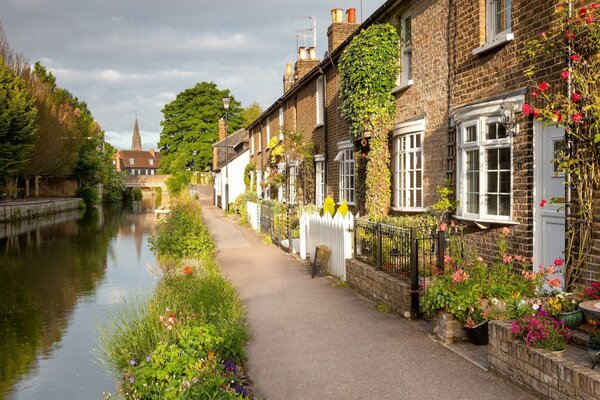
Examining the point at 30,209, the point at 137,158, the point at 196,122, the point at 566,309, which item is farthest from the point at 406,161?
the point at 137,158

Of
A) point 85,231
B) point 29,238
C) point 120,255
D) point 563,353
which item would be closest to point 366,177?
point 563,353

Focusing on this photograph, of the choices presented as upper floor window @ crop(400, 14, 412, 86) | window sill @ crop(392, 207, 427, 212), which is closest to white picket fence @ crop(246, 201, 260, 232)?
window sill @ crop(392, 207, 427, 212)

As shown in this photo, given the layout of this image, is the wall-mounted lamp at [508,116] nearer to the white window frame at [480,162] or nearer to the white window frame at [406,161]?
the white window frame at [480,162]

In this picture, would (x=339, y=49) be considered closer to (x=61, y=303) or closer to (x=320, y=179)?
(x=320, y=179)

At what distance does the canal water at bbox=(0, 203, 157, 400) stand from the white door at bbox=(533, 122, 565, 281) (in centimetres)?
690

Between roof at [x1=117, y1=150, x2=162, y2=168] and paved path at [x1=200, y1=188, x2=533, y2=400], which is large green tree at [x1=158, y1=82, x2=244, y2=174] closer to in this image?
paved path at [x1=200, y1=188, x2=533, y2=400]

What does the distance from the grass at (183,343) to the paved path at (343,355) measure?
1.42 feet

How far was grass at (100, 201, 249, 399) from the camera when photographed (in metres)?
5.77

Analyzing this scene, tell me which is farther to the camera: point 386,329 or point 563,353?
point 386,329

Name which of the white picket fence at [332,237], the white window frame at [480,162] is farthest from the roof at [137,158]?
the white window frame at [480,162]

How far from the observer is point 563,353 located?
564 cm

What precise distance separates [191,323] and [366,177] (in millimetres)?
8564

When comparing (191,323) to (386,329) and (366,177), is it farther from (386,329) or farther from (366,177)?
(366,177)

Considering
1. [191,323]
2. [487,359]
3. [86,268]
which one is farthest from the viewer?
[86,268]
